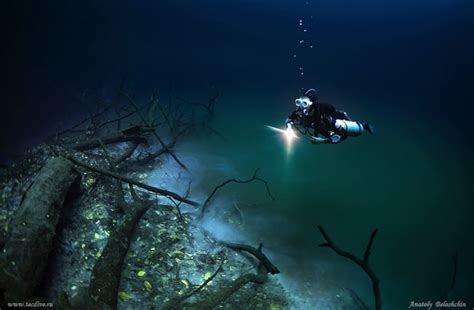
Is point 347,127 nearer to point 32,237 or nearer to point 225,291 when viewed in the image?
point 225,291

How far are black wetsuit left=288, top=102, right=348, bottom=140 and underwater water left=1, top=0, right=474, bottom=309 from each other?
2361mm

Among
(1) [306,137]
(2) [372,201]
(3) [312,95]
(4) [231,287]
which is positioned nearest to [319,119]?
(3) [312,95]

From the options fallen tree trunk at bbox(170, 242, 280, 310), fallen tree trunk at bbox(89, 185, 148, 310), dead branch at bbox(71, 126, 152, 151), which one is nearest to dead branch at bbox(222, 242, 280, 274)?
fallen tree trunk at bbox(170, 242, 280, 310)

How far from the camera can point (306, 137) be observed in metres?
12.1

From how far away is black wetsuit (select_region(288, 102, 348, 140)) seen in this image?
19.4 ft

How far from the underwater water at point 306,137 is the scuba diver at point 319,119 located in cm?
227

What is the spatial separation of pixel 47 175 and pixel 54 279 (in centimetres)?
158

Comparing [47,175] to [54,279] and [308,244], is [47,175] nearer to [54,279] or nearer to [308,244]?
[54,279]

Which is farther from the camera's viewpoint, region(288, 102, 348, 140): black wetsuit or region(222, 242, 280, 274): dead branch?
A: region(288, 102, 348, 140): black wetsuit

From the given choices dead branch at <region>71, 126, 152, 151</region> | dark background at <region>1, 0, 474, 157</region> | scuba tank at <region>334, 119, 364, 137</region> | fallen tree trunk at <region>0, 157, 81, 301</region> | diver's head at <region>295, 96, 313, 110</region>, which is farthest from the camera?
dark background at <region>1, 0, 474, 157</region>

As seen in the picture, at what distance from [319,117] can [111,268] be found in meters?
4.80

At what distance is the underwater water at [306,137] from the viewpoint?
6.12 metres

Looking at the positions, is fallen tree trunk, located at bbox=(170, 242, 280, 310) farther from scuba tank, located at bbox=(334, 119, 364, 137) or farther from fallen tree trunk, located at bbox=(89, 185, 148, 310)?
scuba tank, located at bbox=(334, 119, 364, 137)

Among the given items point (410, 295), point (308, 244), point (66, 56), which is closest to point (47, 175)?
point (308, 244)
